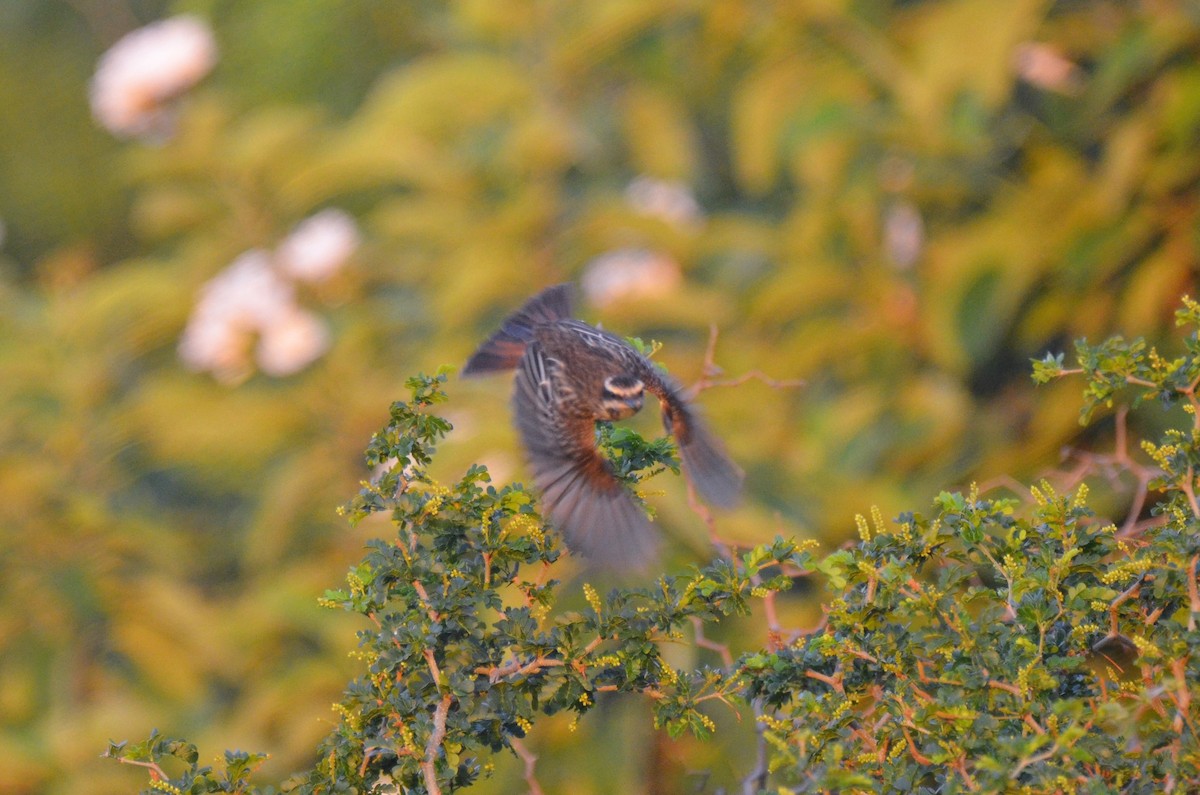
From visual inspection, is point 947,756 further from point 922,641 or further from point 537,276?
point 537,276

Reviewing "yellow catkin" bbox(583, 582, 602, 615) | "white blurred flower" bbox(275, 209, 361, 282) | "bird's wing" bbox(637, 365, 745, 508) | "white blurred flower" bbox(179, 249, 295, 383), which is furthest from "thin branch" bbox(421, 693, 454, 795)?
"white blurred flower" bbox(275, 209, 361, 282)

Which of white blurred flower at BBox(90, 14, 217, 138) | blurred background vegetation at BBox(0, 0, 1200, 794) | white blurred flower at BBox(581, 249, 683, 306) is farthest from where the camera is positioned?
white blurred flower at BBox(90, 14, 217, 138)

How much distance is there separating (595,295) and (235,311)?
1.16 metres

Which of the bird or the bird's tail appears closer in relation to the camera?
the bird

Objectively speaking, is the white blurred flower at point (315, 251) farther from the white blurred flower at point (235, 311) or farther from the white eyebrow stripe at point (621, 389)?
the white eyebrow stripe at point (621, 389)

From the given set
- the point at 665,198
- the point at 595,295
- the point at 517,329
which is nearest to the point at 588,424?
the point at 517,329

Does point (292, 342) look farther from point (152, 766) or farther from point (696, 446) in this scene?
point (152, 766)

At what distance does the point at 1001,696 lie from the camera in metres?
1.50

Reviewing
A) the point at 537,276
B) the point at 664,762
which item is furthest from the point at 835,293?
the point at 664,762

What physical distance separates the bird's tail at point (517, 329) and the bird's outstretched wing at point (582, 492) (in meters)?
0.32

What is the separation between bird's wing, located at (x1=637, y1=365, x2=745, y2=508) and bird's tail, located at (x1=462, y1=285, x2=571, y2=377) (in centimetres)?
30

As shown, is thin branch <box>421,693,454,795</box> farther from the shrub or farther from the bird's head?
the bird's head

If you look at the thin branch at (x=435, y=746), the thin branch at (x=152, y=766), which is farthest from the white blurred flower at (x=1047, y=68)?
the thin branch at (x=152, y=766)

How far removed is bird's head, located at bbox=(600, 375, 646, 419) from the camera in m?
2.15
